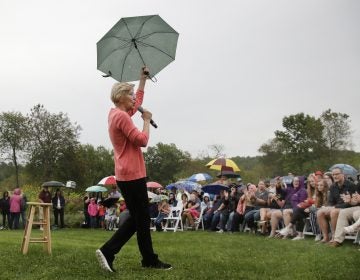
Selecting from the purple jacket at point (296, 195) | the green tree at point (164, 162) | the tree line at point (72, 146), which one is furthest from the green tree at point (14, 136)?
the purple jacket at point (296, 195)

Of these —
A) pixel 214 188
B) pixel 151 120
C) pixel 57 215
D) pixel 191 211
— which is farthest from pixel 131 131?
pixel 57 215

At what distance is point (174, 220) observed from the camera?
17734mm

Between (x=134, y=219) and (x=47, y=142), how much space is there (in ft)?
160

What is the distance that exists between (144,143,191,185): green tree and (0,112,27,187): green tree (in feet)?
75.3

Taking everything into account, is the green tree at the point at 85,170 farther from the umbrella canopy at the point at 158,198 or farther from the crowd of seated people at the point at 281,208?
the umbrella canopy at the point at 158,198

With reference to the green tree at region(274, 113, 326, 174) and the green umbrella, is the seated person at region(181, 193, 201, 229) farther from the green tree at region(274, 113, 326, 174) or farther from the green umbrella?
the green tree at region(274, 113, 326, 174)

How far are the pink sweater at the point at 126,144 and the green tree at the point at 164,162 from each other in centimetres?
6520

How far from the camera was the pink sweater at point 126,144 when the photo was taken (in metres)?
4.84

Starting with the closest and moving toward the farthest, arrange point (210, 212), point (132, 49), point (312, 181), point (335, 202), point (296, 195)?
point (132, 49) → point (335, 202) → point (312, 181) → point (296, 195) → point (210, 212)

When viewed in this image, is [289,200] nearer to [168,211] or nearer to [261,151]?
[168,211]

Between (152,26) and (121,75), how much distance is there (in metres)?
0.82

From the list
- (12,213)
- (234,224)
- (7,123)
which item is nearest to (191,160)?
(7,123)

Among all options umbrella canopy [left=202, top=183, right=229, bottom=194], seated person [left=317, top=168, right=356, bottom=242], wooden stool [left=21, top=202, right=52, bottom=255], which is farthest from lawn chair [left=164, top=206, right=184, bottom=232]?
wooden stool [left=21, top=202, right=52, bottom=255]

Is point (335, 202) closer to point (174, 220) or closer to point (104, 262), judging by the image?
point (104, 262)
